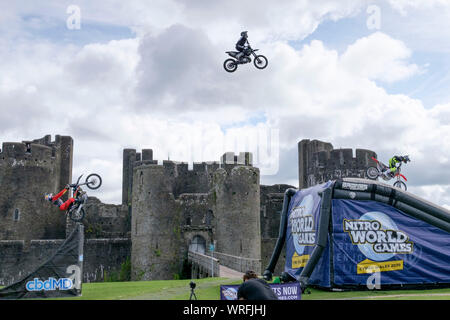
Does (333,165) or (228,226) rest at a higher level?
(333,165)

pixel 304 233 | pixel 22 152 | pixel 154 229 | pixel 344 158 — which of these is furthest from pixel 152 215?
pixel 344 158

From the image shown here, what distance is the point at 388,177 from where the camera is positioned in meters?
26.1

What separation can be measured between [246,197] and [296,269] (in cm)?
2053

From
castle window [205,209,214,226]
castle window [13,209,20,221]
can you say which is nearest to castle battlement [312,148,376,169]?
castle window [205,209,214,226]

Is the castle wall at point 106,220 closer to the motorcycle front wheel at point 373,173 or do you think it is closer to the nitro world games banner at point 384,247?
the motorcycle front wheel at point 373,173

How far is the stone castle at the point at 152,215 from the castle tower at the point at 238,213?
0.08 metres

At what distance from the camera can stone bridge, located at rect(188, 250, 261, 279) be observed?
95.5 feet

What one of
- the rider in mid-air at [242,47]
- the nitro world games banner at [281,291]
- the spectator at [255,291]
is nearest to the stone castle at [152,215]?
the rider in mid-air at [242,47]

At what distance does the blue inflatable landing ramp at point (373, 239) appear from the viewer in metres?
18.9

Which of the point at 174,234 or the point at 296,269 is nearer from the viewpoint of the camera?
the point at 296,269

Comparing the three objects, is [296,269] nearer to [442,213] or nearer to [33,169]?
[442,213]
